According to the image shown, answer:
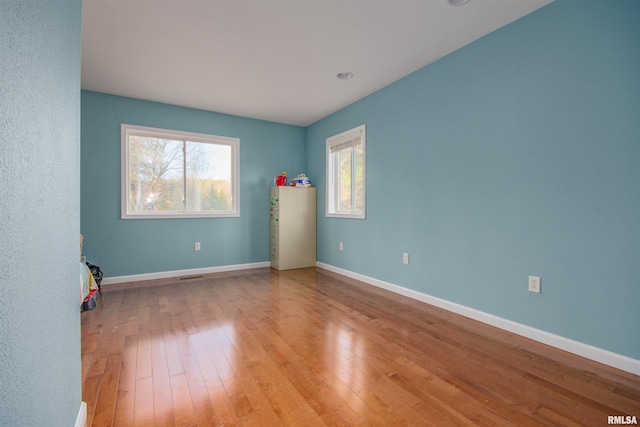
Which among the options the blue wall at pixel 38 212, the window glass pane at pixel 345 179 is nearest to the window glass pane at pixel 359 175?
the window glass pane at pixel 345 179

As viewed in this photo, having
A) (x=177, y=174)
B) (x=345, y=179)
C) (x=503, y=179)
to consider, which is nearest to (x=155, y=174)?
(x=177, y=174)

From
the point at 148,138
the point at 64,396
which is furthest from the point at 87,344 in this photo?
the point at 148,138

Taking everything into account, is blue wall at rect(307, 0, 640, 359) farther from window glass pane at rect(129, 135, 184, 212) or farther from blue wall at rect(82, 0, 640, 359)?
window glass pane at rect(129, 135, 184, 212)

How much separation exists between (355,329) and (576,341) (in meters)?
1.53

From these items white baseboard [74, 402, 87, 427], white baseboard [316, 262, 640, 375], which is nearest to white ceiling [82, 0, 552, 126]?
white baseboard [316, 262, 640, 375]

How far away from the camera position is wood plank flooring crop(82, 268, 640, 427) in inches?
55.6

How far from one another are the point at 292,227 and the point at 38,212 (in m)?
3.94

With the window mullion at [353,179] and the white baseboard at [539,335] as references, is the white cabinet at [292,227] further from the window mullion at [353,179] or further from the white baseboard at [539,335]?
the white baseboard at [539,335]

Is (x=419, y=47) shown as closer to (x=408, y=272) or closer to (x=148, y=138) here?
(x=408, y=272)

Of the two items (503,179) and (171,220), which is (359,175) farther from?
(171,220)

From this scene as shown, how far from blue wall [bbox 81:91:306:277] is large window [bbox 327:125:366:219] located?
2.94ft

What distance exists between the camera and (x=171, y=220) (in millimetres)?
4230

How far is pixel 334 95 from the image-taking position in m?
3.87

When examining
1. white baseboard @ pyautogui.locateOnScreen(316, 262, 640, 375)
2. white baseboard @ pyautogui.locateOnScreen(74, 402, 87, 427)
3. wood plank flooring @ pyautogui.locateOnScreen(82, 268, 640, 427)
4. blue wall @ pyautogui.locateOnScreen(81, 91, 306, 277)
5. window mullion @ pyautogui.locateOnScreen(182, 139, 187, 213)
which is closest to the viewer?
white baseboard @ pyautogui.locateOnScreen(74, 402, 87, 427)
